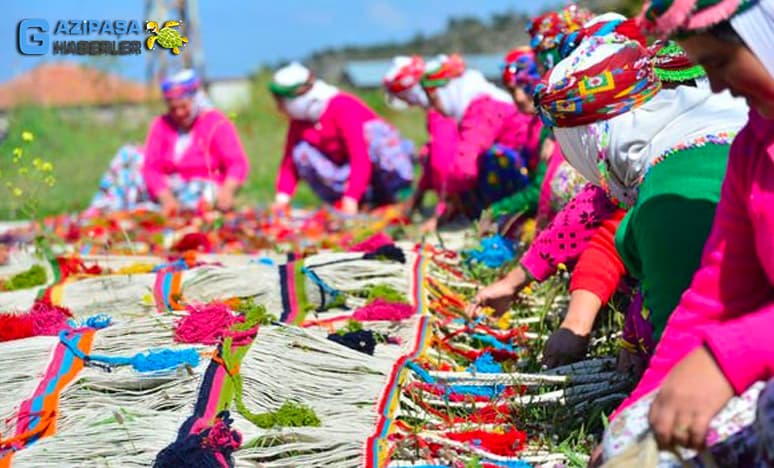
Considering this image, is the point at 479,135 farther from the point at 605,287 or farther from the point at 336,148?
the point at 605,287

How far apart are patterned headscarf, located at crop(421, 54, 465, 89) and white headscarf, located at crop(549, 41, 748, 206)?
3268 millimetres

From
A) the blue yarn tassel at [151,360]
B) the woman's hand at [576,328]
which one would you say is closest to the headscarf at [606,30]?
the woman's hand at [576,328]

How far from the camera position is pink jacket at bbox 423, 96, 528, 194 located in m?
5.29

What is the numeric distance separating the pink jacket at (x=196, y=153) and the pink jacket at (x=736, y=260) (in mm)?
5179

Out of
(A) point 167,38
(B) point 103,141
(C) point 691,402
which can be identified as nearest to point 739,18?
(C) point 691,402

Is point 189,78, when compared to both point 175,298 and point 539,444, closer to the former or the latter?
point 175,298

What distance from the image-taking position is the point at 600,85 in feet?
7.85

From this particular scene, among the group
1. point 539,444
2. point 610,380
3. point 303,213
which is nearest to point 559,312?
point 610,380

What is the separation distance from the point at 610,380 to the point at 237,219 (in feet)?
12.1

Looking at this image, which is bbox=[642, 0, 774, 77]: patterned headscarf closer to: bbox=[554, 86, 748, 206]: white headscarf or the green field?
bbox=[554, 86, 748, 206]: white headscarf

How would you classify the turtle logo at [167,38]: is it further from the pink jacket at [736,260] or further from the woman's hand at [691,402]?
the woman's hand at [691,402]

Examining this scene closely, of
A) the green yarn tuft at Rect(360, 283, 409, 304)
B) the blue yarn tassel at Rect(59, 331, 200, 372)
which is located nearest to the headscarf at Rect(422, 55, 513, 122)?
the green yarn tuft at Rect(360, 283, 409, 304)

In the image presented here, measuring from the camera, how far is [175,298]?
3449mm

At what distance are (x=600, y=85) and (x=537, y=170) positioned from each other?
2249 mm
